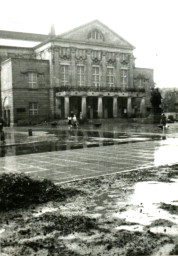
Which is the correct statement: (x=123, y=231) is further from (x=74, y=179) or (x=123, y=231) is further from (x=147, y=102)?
(x=147, y=102)

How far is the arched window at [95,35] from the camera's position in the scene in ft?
181

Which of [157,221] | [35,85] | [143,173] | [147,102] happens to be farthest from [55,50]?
[157,221]

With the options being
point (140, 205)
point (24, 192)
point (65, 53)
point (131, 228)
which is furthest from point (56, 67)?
point (131, 228)

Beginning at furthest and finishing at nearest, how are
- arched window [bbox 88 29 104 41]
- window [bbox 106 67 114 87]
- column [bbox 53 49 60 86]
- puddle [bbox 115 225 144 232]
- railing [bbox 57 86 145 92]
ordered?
1. window [bbox 106 67 114 87]
2. arched window [bbox 88 29 104 41]
3. column [bbox 53 49 60 86]
4. railing [bbox 57 86 145 92]
5. puddle [bbox 115 225 144 232]

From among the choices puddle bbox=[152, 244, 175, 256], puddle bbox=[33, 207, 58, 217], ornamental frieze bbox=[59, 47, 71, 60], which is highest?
ornamental frieze bbox=[59, 47, 71, 60]

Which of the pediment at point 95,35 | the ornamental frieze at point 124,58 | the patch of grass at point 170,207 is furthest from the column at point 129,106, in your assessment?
the patch of grass at point 170,207

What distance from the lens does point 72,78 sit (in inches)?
2101

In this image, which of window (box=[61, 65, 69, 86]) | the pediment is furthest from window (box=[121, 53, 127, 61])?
window (box=[61, 65, 69, 86])

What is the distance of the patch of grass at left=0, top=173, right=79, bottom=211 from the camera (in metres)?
5.89

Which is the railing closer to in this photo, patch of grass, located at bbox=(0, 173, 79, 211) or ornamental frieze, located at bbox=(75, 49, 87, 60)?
ornamental frieze, located at bbox=(75, 49, 87, 60)

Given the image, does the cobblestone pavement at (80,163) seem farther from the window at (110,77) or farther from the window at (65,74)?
the window at (110,77)

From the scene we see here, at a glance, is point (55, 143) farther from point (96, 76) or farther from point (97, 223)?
point (96, 76)

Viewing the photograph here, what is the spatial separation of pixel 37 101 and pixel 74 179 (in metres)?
43.7

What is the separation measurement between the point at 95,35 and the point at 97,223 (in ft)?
176
